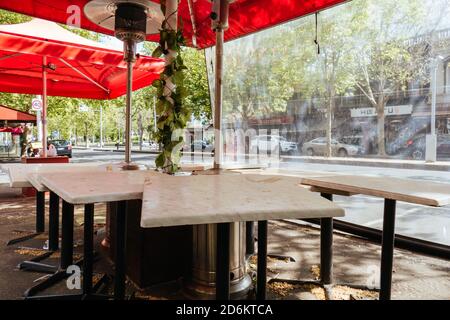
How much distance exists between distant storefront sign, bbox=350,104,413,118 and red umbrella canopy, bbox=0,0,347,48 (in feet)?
3.25

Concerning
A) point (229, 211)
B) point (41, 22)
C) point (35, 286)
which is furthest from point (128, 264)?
point (41, 22)

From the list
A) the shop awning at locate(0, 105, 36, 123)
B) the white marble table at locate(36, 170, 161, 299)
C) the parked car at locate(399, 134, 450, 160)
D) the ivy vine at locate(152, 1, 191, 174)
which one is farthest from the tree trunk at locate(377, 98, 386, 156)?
the shop awning at locate(0, 105, 36, 123)

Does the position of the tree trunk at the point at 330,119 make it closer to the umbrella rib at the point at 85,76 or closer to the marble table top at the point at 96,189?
the marble table top at the point at 96,189

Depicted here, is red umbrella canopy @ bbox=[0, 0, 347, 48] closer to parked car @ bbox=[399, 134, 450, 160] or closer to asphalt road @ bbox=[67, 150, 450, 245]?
parked car @ bbox=[399, 134, 450, 160]

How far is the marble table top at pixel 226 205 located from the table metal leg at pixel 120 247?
365 millimetres

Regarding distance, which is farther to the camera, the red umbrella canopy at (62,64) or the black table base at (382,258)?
the red umbrella canopy at (62,64)

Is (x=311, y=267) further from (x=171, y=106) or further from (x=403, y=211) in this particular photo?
(x=403, y=211)

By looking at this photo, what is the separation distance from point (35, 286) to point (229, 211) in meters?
1.95

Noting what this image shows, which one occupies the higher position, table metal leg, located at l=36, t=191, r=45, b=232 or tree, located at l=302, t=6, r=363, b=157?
tree, located at l=302, t=6, r=363, b=157

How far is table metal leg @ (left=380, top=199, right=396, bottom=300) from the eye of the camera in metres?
1.83

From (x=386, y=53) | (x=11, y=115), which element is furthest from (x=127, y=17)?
(x=11, y=115)

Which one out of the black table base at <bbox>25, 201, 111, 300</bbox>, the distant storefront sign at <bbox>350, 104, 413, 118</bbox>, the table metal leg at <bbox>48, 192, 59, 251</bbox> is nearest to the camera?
the black table base at <bbox>25, 201, 111, 300</bbox>

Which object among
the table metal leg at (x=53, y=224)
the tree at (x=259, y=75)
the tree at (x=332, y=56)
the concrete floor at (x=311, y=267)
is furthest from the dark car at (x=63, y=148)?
the tree at (x=332, y=56)

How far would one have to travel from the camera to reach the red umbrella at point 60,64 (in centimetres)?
337
